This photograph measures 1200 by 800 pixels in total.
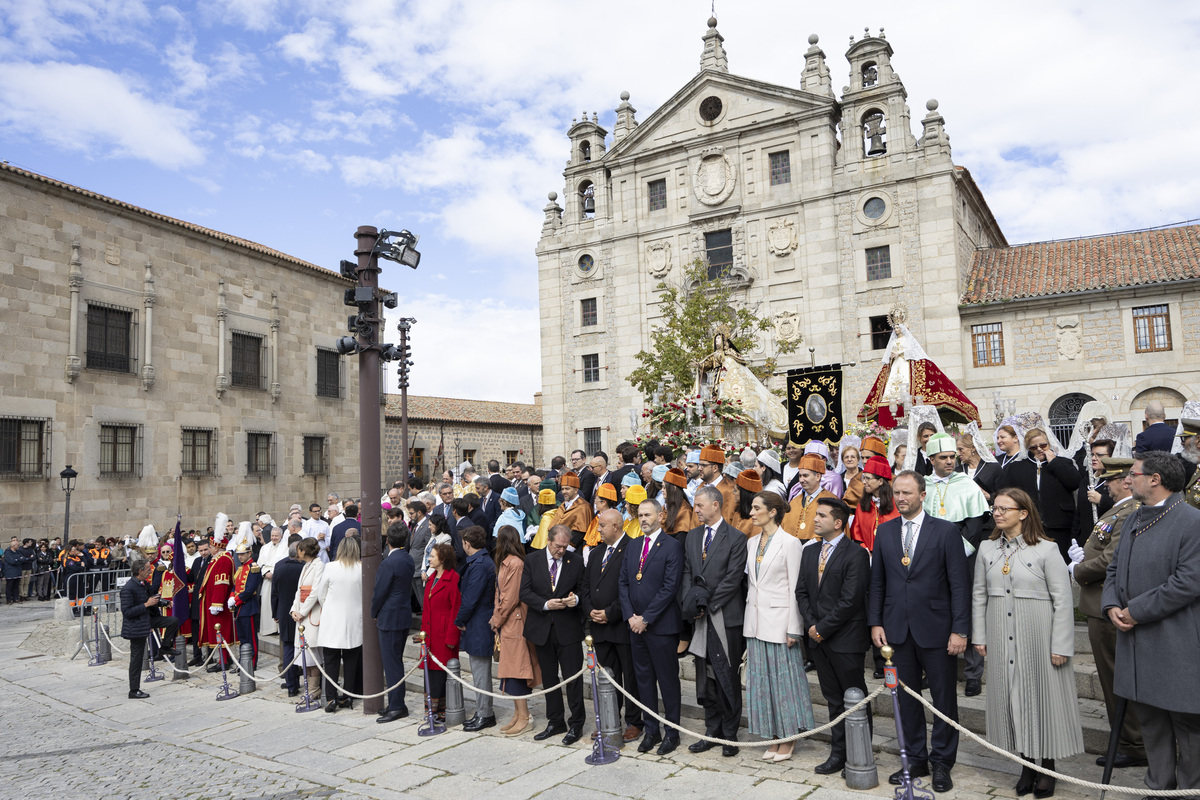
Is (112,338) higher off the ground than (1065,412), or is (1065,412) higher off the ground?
(112,338)

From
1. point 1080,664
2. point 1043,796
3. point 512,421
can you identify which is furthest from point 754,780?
point 512,421

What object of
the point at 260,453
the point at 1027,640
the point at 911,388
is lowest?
the point at 1027,640

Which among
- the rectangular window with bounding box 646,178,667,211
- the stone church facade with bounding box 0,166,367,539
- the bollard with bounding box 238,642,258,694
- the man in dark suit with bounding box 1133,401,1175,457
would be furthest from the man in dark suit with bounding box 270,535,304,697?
the rectangular window with bounding box 646,178,667,211

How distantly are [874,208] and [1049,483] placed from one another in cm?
2184

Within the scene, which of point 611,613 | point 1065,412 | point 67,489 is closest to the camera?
point 611,613

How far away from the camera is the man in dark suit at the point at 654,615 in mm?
6336

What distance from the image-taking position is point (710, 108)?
30.6 metres

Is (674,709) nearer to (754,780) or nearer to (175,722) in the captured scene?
(754,780)

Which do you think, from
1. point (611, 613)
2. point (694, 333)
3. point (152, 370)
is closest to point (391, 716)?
point (611, 613)

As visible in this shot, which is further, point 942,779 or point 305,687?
point 305,687

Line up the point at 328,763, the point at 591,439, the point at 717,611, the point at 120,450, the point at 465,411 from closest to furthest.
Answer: the point at 717,611 → the point at 328,763 → the point at 120,450 → the point at 591,439 → the point at 465,411

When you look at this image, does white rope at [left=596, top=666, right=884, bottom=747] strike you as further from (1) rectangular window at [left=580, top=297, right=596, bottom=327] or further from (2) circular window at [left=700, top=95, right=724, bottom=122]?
(2) circular window at [left=700, top=95, right=724, bottom=122]

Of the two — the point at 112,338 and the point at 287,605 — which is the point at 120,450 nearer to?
the point at 112,338

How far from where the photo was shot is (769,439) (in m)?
12.4
